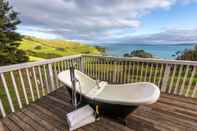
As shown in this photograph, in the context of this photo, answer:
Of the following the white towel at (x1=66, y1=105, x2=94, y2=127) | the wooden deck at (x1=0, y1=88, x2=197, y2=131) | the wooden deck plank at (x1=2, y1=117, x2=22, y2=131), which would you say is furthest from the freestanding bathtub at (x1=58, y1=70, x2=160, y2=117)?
the wooden deck plank at (x1=2, y1=117, x2=22, y2=131)

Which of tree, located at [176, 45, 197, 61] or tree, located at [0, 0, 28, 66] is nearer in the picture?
tree, located at [176, 45, 197, 61]

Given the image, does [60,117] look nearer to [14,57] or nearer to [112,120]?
[112,120]

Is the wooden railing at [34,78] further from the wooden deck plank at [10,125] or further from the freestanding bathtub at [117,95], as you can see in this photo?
the freestanding bathtub at [117,95]

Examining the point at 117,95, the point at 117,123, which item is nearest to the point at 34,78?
the point at 117,95

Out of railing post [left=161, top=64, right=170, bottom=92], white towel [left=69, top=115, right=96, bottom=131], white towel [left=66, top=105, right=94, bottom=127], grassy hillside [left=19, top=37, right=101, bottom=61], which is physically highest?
grassy hillside [left=19, top=37, right=101, bottom=61]

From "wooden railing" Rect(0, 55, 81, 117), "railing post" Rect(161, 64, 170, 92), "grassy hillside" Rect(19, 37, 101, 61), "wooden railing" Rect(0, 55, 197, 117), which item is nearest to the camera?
"wooden railing" Rect(0, 55, 81, 117)

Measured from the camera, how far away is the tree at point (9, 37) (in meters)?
8.17

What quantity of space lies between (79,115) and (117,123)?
64 cm

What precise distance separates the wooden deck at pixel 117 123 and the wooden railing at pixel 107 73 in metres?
0.30

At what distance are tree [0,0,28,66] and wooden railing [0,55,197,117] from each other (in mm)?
6501

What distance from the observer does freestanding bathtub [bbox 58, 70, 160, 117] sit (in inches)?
63.6

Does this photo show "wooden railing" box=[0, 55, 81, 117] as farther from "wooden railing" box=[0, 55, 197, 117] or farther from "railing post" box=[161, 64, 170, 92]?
"railing post" box=[161, 64, 170, 92]

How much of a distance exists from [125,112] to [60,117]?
118 cm

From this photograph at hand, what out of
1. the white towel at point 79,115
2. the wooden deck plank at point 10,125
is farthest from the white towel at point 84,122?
the wooden deck plank at point 10,125
